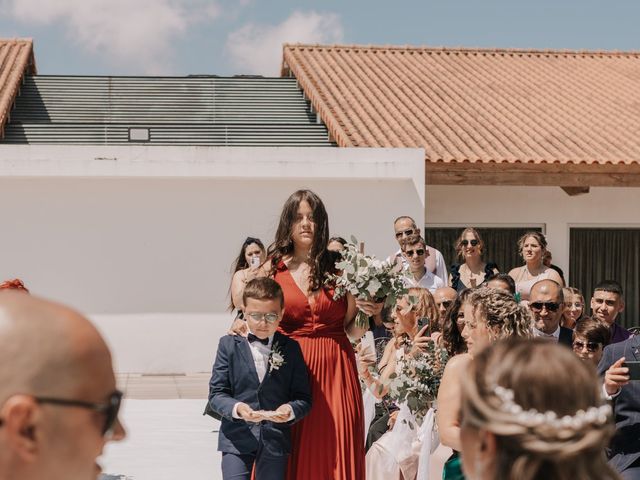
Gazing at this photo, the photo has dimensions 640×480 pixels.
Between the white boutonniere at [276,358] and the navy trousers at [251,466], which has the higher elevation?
the white boutonniere at [276,358]

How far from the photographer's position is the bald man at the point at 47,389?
1.62 meters

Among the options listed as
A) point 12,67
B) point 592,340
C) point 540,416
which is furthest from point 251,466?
point 12,67

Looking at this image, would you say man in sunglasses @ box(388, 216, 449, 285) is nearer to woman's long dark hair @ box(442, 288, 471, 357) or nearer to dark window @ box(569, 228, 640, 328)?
woman's long dark hair @ box(442, 288, 471, 357)

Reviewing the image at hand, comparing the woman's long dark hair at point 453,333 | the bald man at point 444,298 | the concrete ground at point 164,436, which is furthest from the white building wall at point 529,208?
the woman's long dark hair at point 453,333

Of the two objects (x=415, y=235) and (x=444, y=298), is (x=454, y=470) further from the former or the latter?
(x=415, y=235)

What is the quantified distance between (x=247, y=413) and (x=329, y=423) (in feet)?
1.61

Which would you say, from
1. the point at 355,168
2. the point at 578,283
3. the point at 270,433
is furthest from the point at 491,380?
the point at 578,283

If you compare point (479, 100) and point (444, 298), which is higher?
point (479, 100)

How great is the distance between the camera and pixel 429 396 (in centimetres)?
602

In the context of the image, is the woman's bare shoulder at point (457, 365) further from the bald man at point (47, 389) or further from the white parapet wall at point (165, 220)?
the white parapet wall at point (165, 220)

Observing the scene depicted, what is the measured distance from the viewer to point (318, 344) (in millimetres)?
5566

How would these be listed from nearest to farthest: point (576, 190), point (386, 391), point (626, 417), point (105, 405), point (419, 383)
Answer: point (105, 405), point (626, 417), point (419, 383), point (386, 391), point (576, 190)

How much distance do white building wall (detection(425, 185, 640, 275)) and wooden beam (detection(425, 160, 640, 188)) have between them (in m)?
0.34

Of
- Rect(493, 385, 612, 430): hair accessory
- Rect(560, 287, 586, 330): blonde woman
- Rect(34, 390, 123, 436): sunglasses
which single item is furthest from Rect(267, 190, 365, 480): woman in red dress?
Rect(34, 390, 123, 436): sunglasses
